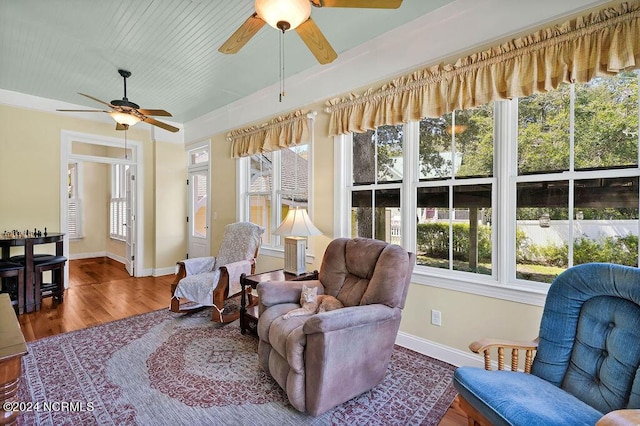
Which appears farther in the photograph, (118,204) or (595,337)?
(118,204)

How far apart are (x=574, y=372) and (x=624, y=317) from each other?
0.35m

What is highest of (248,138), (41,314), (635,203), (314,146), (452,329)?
(248,138)

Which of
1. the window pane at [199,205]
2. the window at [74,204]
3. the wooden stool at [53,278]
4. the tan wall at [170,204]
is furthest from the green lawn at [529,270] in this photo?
the window at [74,204]

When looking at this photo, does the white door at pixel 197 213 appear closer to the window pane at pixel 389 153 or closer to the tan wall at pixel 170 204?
the tan wall at pixel 170 204

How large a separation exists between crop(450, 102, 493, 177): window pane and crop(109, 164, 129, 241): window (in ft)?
22.0

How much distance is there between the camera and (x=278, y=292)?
7.54 ft

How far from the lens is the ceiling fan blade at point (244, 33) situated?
163cm

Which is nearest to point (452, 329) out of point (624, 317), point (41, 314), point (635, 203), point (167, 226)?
point (624, 317)

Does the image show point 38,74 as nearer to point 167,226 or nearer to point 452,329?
point 167,226

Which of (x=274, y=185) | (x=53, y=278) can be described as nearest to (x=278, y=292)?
(x=274, y=185)

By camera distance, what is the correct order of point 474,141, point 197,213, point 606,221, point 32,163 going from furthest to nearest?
point 197,213 → point 32,163 → point 474,141 → point 606,221

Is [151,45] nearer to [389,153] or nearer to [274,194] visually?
[274,194]

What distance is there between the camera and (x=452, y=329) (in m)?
2.36

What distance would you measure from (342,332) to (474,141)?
181cm
